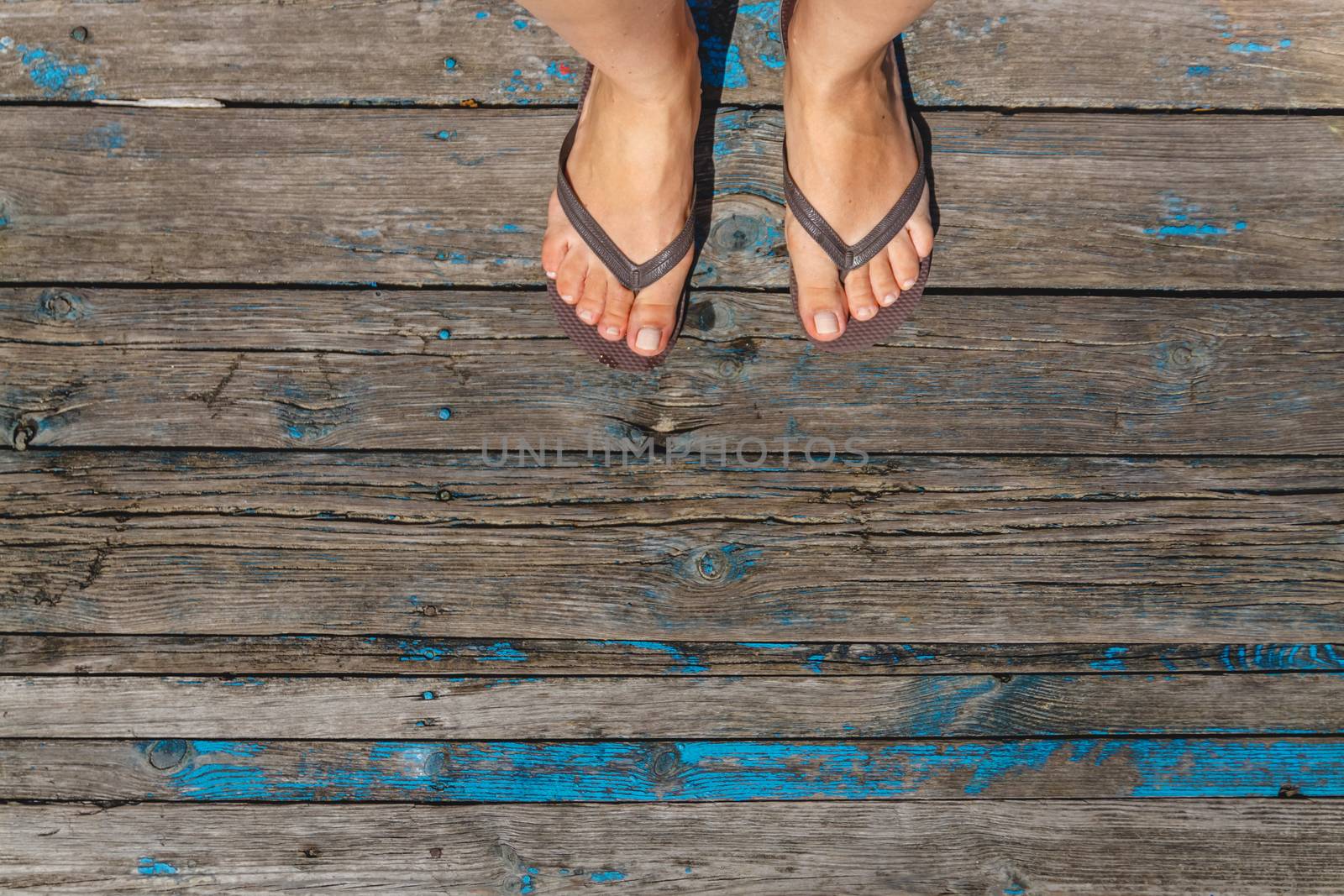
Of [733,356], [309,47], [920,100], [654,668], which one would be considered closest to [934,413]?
[733,356]

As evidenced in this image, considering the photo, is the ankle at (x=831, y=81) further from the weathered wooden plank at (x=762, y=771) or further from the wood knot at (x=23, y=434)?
the wood knot at (x=23, y=434)

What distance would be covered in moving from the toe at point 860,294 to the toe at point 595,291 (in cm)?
46

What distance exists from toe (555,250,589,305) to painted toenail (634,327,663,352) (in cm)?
14

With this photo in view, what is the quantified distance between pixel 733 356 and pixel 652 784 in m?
0.89

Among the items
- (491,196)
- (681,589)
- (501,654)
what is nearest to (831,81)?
(491,196)

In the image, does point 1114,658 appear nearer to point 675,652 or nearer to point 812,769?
point 812,769

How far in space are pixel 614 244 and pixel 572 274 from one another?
0.10 meters

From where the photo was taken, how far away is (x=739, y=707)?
5.50ft

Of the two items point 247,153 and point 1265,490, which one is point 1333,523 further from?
point 247,153

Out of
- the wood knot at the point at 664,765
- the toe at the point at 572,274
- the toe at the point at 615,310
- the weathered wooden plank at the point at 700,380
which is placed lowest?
the wood knot at the point at 664,765

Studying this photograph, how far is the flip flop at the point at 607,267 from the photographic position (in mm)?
1546

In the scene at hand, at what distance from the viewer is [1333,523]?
167 cm

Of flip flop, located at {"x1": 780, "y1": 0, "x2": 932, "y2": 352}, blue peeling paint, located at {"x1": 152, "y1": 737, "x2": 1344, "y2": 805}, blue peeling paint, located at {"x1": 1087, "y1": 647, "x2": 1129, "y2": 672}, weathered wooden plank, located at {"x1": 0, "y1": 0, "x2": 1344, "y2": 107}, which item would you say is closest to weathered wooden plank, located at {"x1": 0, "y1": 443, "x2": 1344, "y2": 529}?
blue peeling paint, located at {"x1": 1087, "y1": 647, "x2": 1129, "y2": 672}

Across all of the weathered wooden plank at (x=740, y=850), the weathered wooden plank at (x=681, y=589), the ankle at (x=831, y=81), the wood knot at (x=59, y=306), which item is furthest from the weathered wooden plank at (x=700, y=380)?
the weathered wooden plank at (x=740, y=850)
